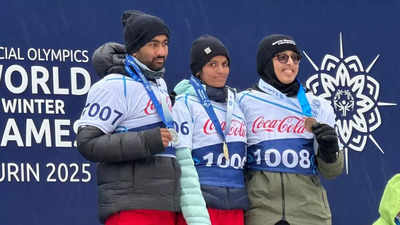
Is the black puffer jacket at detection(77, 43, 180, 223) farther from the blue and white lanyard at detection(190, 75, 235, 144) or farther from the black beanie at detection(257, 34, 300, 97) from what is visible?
the black beanie at detection(257, 34, 300, 97)

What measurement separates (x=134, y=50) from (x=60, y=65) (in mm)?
1675

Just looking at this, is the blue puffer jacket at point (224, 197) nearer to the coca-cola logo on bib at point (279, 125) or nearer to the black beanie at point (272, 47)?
the coca-cola logo on bib at point (279, 125)

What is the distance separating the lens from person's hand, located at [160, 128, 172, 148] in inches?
125

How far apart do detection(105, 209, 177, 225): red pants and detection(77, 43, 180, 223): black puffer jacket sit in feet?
0.09

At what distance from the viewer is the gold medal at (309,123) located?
12.3ft

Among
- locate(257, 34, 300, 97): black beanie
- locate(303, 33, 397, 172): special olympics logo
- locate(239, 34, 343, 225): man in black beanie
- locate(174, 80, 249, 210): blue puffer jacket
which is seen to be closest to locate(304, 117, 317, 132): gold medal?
locate(239, 34, 343, 225): man in black beanie

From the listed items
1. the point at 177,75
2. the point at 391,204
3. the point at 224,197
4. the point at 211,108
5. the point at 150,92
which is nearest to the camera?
the point at 150,92

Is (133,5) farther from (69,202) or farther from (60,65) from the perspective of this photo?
(69,202)

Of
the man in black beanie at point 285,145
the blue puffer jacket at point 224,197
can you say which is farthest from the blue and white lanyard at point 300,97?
the blue puffer jacket at point 224,197

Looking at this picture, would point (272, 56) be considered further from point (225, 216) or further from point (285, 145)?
point (225, 216)

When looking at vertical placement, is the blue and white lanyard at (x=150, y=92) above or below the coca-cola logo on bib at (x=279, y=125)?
above

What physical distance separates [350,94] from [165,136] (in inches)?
115

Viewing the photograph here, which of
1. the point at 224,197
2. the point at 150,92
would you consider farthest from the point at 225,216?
the point at 150,92

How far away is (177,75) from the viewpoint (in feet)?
17.5
